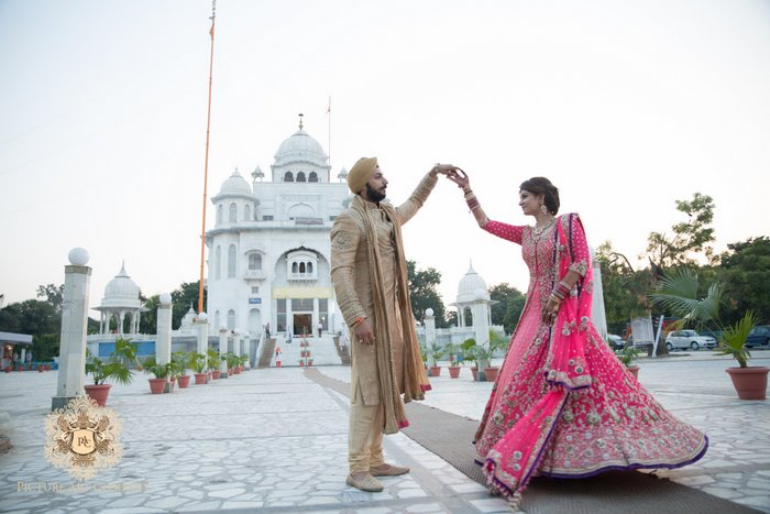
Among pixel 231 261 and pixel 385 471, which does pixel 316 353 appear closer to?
pixel 231 261

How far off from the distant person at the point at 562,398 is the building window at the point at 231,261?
35.3 m

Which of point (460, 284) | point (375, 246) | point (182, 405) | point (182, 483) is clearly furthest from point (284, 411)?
point (460, 284)

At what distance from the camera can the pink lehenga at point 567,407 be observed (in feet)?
8.30

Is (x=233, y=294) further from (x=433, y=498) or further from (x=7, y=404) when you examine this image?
(x=433, y=498)

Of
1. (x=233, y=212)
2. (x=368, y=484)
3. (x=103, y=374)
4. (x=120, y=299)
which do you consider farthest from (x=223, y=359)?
(x=233, y=212)

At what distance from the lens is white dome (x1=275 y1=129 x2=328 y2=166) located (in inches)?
1620

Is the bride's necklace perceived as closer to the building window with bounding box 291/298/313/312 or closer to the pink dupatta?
the pink dupatta

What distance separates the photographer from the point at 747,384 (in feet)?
19.4

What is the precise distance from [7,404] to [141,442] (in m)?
6.18

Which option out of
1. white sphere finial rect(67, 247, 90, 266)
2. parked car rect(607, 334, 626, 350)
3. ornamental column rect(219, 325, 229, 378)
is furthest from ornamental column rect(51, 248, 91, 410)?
parked car rect(607, 334, 626, 350)

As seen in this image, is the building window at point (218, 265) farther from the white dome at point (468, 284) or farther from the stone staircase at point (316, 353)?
the white dome at point (468, 284)

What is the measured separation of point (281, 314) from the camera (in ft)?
118

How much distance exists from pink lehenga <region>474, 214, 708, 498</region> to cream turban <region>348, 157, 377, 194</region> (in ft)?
3.80

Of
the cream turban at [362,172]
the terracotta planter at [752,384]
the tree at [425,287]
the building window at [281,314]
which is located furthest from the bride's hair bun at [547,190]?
the tree at [425,287]
